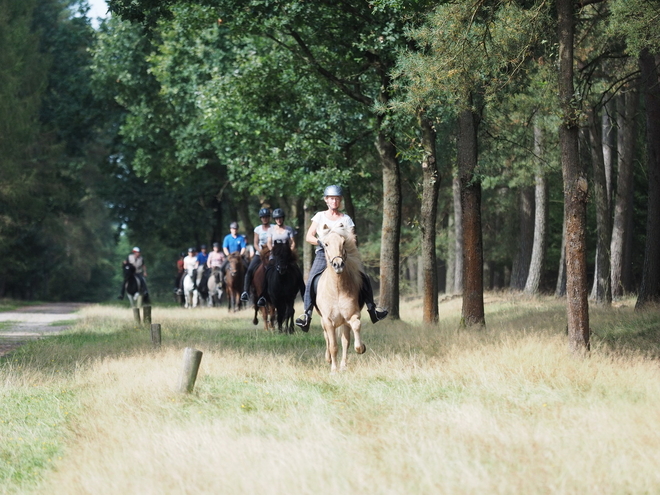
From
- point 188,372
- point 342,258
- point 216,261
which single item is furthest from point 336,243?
point 216,261

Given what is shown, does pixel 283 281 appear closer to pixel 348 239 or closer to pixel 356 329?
pixel 356 329

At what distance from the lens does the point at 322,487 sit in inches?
294

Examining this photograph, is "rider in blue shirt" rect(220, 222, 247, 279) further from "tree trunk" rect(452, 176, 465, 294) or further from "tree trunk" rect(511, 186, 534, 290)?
"tree trunk" rect(511, 186, 534, 290)

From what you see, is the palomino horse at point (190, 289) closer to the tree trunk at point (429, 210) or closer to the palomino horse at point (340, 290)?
the tree trunk at point (429, 210)

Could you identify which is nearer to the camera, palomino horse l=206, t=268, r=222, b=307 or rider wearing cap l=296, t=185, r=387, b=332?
rider wearing cap l=296, t=185, r=387, b=332

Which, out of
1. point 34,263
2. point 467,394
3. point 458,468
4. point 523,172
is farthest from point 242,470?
point 34,263

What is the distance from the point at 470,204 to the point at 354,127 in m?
10.3

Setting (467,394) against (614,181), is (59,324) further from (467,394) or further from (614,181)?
(614,181)

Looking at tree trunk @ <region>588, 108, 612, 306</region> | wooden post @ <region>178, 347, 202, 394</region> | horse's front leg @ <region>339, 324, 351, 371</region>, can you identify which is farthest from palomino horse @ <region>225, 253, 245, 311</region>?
wooden post @ <region>178, 347, 202, 394</region>

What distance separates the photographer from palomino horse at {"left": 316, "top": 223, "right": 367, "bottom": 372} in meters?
13.2

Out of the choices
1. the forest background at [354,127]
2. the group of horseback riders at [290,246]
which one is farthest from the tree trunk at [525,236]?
the group of horseback riders at [290,246]

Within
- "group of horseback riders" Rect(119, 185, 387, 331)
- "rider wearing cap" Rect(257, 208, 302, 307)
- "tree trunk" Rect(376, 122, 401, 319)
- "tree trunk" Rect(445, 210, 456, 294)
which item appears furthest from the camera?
"tree trunk" Rect(445, 210, 456, 294)

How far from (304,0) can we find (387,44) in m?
2.30

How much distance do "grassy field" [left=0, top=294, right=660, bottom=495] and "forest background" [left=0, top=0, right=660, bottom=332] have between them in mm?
2596
